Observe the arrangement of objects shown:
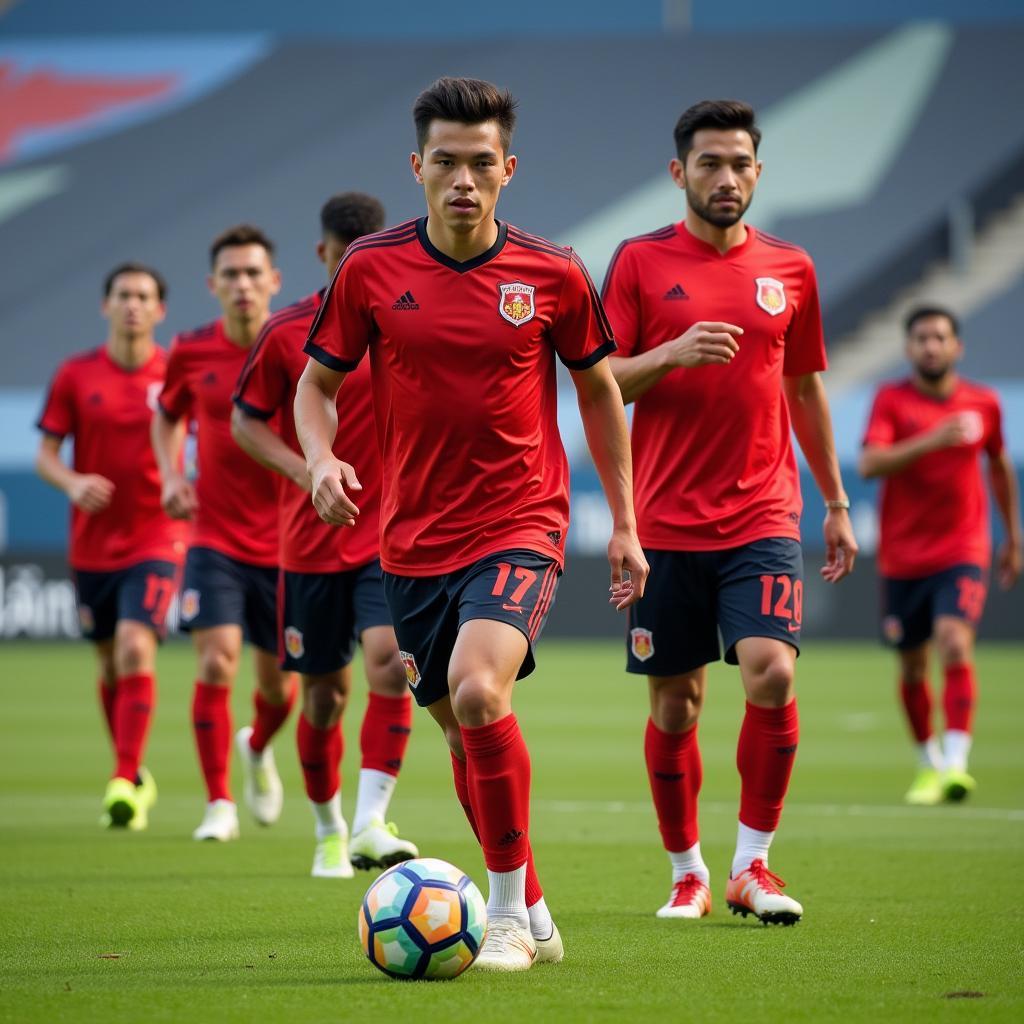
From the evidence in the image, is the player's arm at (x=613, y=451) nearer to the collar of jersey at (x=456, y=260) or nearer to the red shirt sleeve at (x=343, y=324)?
the collar of jersey at (x=456, y=260)

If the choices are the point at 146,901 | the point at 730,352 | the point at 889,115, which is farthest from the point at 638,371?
the point at 889,115

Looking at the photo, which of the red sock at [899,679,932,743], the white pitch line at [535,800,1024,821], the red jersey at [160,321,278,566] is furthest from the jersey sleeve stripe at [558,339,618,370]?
the red sock at [899,679,932,743]

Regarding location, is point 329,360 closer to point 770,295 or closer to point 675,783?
point 770,295

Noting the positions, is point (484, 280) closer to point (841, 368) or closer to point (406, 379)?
point (406, 379)

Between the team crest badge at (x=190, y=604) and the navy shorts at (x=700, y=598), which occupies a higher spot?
the navy shorts at (x=700, y=598)

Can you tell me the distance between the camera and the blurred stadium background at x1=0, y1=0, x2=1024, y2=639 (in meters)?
29.6

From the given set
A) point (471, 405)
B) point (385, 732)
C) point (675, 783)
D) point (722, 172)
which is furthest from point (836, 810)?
point (471, 405)

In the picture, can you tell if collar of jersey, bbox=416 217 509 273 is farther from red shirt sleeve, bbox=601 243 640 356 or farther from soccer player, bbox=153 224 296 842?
soccer player, bbox=153 224 296 842

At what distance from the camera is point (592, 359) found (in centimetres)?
540

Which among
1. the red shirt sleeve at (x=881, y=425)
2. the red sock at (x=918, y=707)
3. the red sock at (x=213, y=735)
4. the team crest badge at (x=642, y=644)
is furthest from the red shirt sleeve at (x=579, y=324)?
the red sock at (x=918, y=707)

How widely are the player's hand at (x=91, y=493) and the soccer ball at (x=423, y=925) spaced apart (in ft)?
15.2

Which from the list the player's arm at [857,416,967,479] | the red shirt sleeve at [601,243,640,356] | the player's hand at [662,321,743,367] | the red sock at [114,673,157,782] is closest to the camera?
the player's hand at [662,321,743,367]

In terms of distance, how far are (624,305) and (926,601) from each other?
4.88 m

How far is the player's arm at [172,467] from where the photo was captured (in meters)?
8.39
